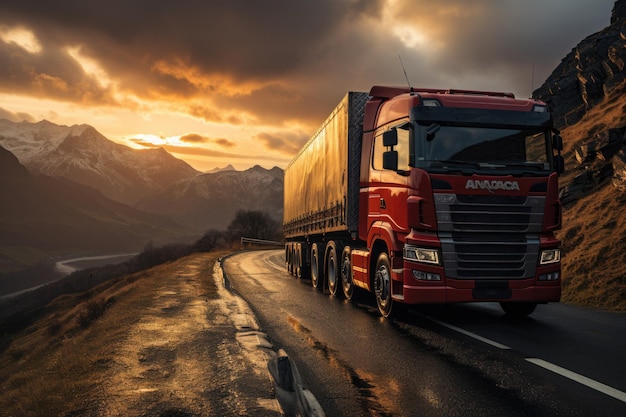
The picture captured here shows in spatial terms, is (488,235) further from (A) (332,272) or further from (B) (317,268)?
(B) (317,268)

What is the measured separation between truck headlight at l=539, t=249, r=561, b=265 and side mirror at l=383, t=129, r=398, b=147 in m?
2.91

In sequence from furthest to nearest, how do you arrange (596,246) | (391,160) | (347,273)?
(596,246)
(347,273)
(391,160)

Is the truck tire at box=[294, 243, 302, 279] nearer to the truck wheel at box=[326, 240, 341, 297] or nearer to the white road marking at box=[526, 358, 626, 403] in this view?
the truck wheel at box=[326, 240, 341, 297]

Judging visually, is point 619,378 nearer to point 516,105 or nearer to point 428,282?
point 428,282

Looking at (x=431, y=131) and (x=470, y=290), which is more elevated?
(x=431, y=131)

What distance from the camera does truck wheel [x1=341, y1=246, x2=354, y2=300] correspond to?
38.7ft

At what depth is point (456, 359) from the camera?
21.0 feet

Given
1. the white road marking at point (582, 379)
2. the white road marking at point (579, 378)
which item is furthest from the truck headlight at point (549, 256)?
the white road marking at point (582, 379)

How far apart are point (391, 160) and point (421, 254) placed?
65.6 inches

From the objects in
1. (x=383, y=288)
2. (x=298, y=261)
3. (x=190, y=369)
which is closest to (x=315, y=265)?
(x=298, y=261)

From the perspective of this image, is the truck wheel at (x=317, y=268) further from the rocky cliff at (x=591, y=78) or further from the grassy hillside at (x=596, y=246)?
the rocky cliff at (x=591, y=78)

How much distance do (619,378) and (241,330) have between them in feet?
16.5

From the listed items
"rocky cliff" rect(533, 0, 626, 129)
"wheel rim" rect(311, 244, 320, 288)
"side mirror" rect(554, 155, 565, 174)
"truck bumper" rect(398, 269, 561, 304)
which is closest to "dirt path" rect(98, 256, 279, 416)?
"truck bumper" rect(398, 269, 561, 304)

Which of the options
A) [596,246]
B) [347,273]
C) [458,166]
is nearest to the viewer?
[458,166]
